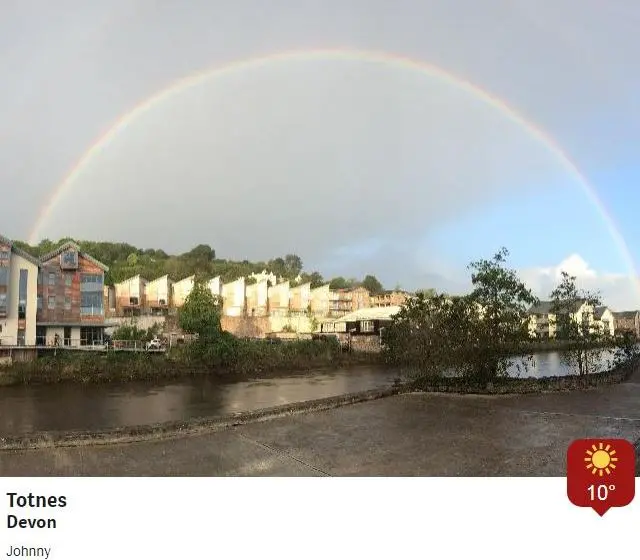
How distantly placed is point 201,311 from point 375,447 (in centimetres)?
217

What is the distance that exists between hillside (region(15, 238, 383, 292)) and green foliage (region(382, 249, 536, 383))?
2.62 ft

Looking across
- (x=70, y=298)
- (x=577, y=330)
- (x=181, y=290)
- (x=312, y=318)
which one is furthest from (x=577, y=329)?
(x=70, y=298)

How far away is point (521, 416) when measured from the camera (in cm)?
361

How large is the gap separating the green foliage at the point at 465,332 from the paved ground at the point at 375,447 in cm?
96

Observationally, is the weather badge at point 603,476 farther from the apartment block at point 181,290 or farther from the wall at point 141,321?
the wall at point 141,321

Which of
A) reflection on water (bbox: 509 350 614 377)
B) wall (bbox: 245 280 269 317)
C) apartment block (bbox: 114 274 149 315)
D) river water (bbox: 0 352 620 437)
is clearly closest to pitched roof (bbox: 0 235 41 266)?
apartment block (bbox: 114 274 149 315)

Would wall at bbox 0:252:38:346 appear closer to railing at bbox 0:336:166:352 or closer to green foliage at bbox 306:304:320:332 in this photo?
railing at bbox 0:336:166:352

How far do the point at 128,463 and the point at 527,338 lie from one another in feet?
13.0

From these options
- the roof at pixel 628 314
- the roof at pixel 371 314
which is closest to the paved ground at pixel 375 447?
the roof at pixel 628 314

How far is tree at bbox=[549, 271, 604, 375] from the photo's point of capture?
220 inches

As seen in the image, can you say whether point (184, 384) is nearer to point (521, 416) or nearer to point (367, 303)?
point (367, 303)

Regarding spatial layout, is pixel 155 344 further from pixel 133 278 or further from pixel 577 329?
pixel 577 329
